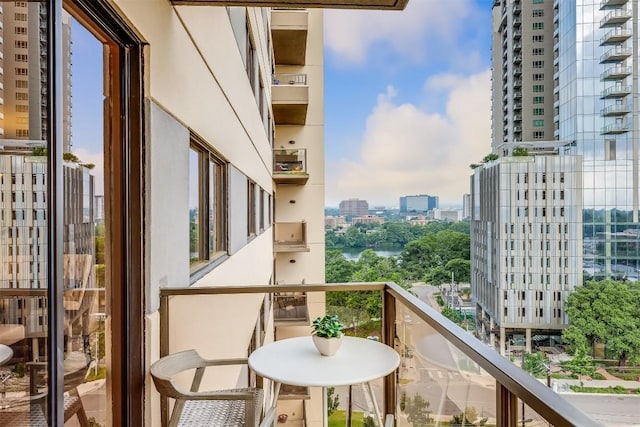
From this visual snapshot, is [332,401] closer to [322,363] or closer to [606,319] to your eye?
[322,363]

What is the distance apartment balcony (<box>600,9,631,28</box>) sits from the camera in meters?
17.0

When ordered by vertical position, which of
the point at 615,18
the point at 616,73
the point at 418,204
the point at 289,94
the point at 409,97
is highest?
the point at 615,18

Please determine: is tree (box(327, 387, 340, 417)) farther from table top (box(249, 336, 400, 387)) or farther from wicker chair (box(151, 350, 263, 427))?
wicker chair (box(151, 350, 263, 427))

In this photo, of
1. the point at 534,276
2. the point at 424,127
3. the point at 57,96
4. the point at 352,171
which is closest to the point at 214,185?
the point at 57,96

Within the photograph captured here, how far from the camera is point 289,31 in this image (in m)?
9.48

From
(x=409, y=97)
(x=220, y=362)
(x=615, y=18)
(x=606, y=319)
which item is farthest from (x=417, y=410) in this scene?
(x=409, y=97)

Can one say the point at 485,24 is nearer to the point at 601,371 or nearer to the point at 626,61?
the point at 626,61

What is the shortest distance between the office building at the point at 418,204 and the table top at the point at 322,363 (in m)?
14.3

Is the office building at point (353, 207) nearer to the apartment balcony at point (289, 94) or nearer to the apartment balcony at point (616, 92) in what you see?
the apartment balcony at point (289, 94)

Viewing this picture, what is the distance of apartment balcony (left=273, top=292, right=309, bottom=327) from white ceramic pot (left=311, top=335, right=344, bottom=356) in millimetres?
2326

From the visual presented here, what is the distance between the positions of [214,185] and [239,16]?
2.13 metres

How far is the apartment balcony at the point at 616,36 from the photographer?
1712cm

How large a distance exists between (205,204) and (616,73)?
20477 millimetres

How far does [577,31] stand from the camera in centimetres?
1823
